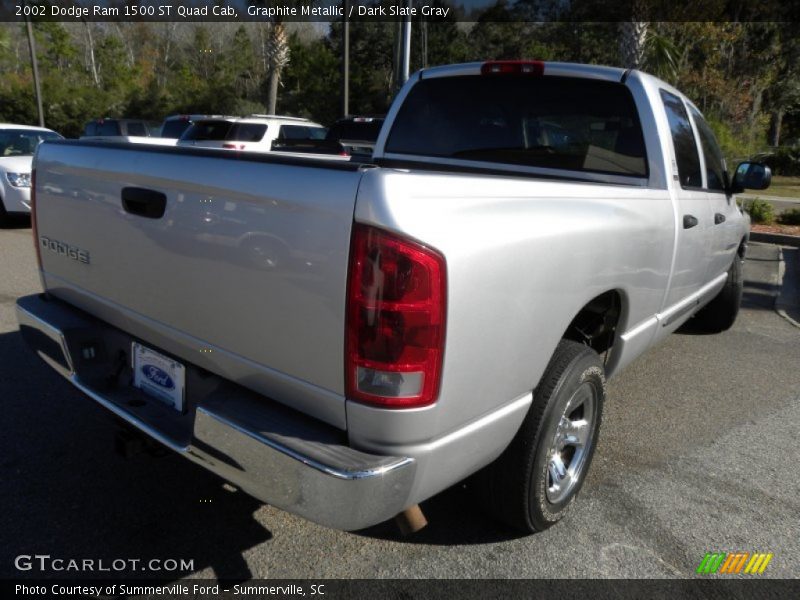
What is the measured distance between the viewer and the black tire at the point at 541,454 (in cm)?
235

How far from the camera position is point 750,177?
4.44 m

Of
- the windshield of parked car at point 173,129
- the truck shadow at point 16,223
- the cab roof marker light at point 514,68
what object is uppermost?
the cab roof marker light at point 514,68

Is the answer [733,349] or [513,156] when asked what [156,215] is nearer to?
[513,156]

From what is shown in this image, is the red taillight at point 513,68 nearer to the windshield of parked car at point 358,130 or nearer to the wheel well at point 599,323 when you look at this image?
the wheel well at point 599,323

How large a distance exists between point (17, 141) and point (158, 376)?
987 centimetres

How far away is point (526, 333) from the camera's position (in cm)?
211

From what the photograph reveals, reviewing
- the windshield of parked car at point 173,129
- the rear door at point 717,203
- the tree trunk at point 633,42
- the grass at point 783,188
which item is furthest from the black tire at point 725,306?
the windshield of parked car at point 173,129

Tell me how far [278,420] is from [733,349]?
15.7 ft

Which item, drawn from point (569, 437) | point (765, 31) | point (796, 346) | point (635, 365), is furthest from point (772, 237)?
point (765, 31)

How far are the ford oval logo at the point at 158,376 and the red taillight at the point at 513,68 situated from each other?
2.52 m

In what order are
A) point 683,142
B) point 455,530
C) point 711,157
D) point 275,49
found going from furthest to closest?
point 275,49
point 711,157
point 683,142
point 455,530

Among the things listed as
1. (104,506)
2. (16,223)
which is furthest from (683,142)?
→ (16,223)

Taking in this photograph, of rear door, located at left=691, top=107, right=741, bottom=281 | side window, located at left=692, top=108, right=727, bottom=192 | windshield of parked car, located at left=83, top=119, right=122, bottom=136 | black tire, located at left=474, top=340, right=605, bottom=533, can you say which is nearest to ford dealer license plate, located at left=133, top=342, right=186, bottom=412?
black tire, located at left=474, top=340, right=605, bottom=533

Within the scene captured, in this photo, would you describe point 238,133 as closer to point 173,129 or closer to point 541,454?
point 173,129
